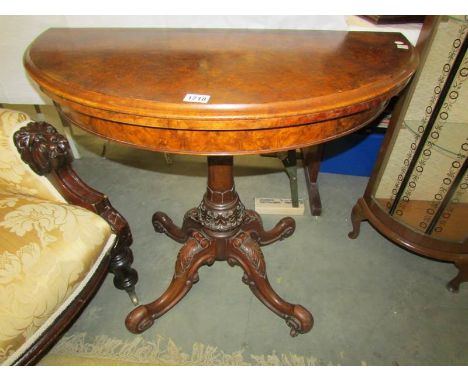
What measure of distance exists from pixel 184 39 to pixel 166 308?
84 cm

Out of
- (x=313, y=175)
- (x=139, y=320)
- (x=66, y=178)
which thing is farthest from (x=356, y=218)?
(x=66, y=178)

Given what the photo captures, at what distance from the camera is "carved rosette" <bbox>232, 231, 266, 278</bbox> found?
1103mm

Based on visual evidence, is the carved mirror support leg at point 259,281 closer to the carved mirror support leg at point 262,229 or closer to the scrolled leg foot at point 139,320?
the carved mirror support leg at point 262,229

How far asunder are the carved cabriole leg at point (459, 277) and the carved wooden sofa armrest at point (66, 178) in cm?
113

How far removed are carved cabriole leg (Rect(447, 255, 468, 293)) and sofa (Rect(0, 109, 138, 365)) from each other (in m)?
1.13

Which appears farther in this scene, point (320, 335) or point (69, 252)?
point (320, 335)

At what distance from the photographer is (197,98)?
55cm

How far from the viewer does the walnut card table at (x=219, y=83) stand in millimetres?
536

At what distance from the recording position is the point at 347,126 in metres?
0.63

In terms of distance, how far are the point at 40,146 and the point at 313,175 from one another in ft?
3.91

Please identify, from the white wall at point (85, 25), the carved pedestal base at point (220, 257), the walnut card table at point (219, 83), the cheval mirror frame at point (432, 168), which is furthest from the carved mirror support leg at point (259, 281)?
the white wall at point (85, 25)

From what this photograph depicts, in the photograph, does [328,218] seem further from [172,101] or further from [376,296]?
[172,101]

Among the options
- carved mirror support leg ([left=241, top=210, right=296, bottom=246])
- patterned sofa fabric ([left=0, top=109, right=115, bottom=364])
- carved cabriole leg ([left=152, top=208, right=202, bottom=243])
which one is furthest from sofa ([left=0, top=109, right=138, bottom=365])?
carved mirror support leg ([left=241, top=210, right=296, bottom=246])
